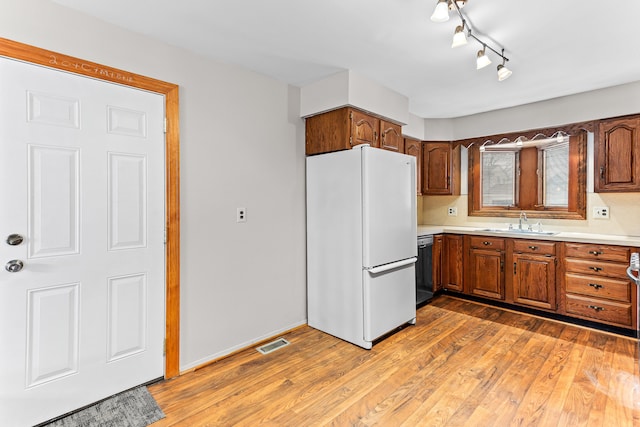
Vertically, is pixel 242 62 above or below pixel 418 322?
above

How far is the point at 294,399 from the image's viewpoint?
2.00 metres

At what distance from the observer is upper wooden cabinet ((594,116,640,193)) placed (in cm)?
302

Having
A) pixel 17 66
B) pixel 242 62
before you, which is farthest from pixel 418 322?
pixel 17 66

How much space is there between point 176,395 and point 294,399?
2.51 ft

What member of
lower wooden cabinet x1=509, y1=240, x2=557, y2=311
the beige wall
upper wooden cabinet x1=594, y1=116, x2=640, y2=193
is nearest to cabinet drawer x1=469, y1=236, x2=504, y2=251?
lower wooden cabinet x1=509, y1=240, x2=557, y2=311

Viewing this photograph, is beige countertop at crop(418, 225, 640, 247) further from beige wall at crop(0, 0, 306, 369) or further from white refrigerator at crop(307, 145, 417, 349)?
beige wall at crop(0, 0, 306, 369)

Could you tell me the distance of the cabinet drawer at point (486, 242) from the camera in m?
3.62

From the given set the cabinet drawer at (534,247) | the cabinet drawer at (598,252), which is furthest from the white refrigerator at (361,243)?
the cabinet drawer at (598,252)

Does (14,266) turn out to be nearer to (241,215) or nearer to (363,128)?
(241,215)

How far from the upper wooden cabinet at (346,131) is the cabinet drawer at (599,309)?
2.37m

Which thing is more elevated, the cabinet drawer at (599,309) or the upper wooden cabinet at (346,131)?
the upper wooden cabinet at (346,131)

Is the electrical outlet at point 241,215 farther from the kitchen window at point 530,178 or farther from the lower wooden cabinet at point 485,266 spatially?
the kitchen window at point 530,178

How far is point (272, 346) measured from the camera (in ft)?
8.91

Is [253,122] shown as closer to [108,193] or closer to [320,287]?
[108,193]
